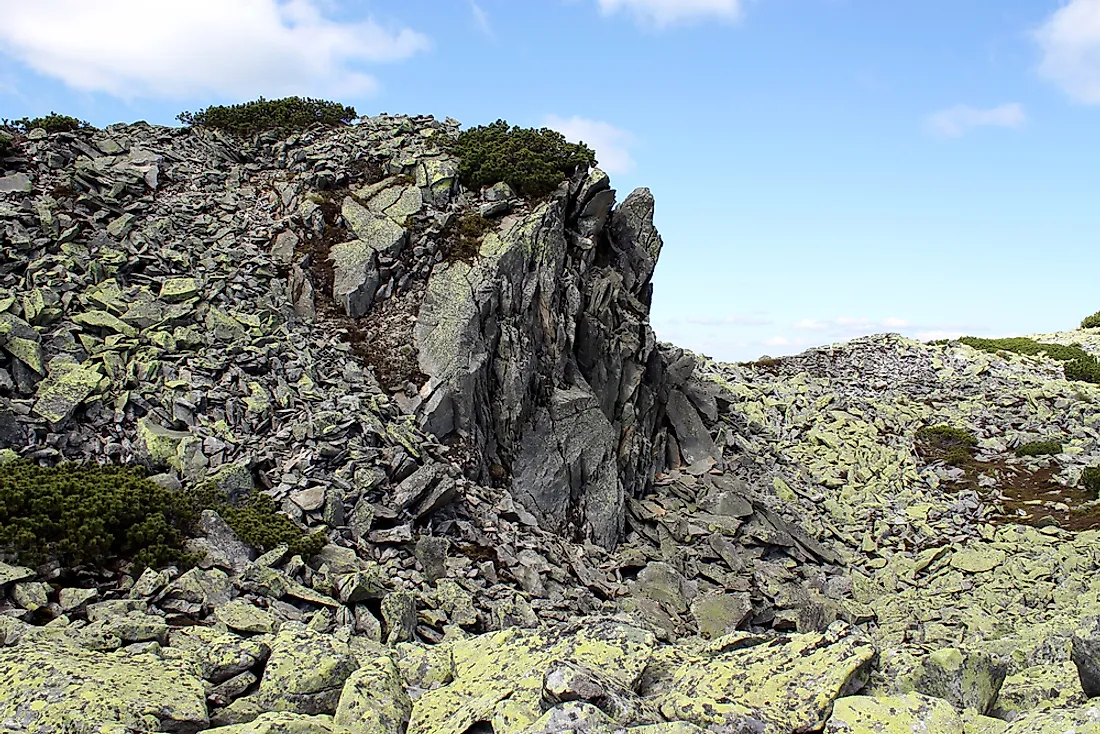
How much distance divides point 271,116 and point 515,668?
32127mm

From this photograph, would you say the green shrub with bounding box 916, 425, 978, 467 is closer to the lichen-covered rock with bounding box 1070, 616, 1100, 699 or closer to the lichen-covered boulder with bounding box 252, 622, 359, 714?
the lichen-covered rock with bounding box 1070, 616, 1100, 699

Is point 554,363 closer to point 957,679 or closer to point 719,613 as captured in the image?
point 719,613

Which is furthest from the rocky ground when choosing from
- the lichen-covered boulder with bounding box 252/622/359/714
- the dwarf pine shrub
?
the dwarf pine shrub

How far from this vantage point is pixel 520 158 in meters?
32.1

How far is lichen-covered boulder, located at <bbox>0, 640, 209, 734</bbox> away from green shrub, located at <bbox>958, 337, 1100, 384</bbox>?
181ft

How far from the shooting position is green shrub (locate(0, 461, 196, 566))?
15703 mm

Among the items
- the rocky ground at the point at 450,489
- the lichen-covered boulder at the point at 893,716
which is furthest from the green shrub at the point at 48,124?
the lichen-covered boulder at the point at 893,716

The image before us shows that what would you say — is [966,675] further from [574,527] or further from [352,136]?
[352,136]

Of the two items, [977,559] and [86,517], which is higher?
[86,517]

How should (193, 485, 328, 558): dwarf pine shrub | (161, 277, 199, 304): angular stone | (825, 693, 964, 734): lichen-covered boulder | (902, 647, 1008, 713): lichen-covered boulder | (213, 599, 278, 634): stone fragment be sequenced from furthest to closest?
(161, 277, 199, 304): angular stone
(193, 485, 328, 558): dwarf pine shrub
(213, 599, 278, 634): stone fragment
(902, 647, 1008, 713): lichen-covered boulder
(825, 693, 964, 734): lichen-covered boulder

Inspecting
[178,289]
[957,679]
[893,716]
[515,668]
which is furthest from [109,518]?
[957,679]

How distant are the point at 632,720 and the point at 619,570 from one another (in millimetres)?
16582

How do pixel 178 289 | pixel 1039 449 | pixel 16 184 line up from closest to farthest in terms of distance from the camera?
pixel 178 289
pixel 16 184
pixel 1039 449

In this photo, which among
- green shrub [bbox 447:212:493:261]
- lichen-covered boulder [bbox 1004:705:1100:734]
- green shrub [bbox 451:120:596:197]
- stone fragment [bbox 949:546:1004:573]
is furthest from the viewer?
green shrub [bbox 451:120:596:197]
